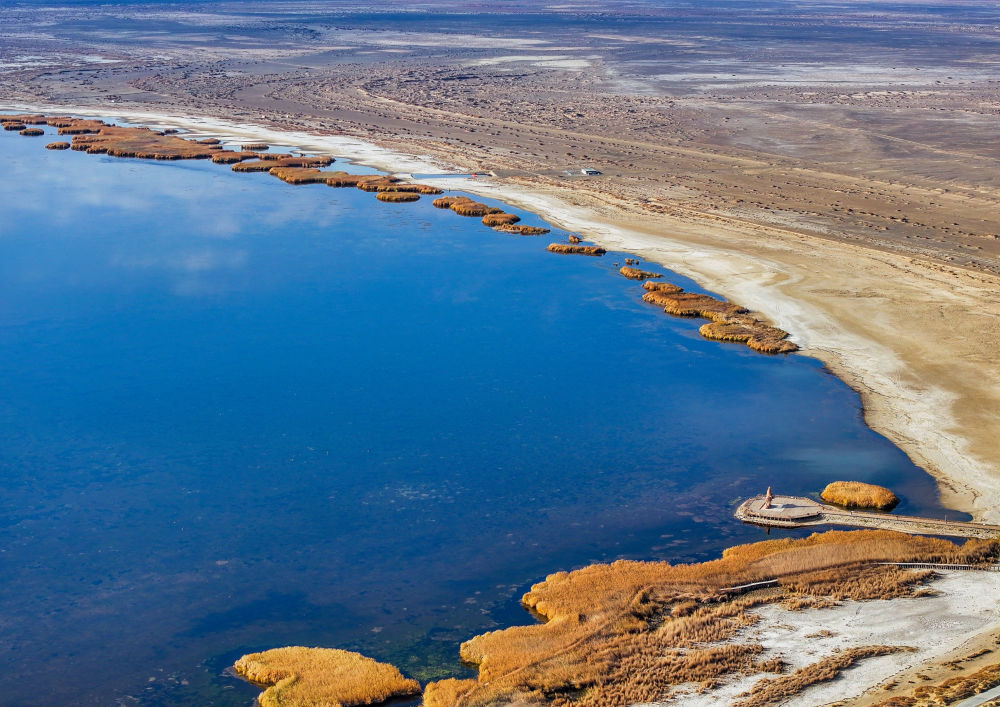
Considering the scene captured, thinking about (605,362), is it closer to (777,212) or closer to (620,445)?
(620,445)

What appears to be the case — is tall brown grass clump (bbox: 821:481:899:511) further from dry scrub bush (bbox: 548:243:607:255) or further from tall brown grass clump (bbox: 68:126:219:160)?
tall brown grass clump (bbox: 68:126:219:160)

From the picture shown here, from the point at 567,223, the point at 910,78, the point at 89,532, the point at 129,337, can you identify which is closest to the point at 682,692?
the point at 89,532

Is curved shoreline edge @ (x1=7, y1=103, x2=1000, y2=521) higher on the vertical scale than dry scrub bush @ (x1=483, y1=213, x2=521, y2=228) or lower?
lower

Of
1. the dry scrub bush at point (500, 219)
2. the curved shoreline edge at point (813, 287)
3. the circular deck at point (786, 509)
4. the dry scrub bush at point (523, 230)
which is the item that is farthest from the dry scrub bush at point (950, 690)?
the dry scrub bush at point (500, 219)

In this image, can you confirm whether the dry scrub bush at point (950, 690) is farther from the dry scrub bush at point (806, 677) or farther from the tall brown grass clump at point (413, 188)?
the tall brown grass clump at point (413, 188)

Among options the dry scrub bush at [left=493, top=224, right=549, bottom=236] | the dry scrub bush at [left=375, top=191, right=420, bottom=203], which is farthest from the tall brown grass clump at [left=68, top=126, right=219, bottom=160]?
the dry scrub bush at [left=493, top=224, right=549, bottom=236]

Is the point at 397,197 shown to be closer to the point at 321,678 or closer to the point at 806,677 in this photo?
the point at 321,678
